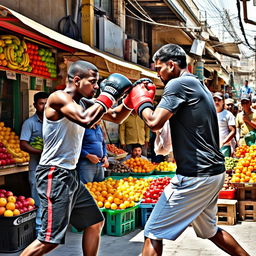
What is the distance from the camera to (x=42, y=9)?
9.45 meters

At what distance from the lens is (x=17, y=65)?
308 inches

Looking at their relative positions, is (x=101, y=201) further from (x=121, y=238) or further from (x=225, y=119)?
(x=225, y=119)

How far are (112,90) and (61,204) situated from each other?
1080mm

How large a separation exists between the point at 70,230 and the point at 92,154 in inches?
45.9

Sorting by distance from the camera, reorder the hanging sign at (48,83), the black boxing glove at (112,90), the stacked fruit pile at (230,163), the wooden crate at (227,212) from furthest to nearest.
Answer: the stacked fruit pile at (230,163)
the hanging sign at (48,83)
the wooden crate at (227,212)
the black boxing glove at (112,90)

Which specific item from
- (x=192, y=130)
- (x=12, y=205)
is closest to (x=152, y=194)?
(x=12, y=205)

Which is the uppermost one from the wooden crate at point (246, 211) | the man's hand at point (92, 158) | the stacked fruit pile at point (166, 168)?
the man's hand at point (92, 158)

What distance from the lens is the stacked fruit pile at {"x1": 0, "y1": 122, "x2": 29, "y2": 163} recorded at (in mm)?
7379

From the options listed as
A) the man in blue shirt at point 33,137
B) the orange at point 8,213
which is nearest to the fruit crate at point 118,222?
the man in blue shirt at point 33,137

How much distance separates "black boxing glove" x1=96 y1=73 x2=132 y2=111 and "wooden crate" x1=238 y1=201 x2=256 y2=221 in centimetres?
412

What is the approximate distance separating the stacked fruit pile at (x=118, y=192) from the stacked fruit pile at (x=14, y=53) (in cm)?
224

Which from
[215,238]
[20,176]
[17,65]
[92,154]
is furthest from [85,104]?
[20,176]

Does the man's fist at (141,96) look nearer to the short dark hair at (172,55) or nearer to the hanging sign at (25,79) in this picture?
the short dark hair at (172,55)

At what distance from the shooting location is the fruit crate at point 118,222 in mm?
6797
